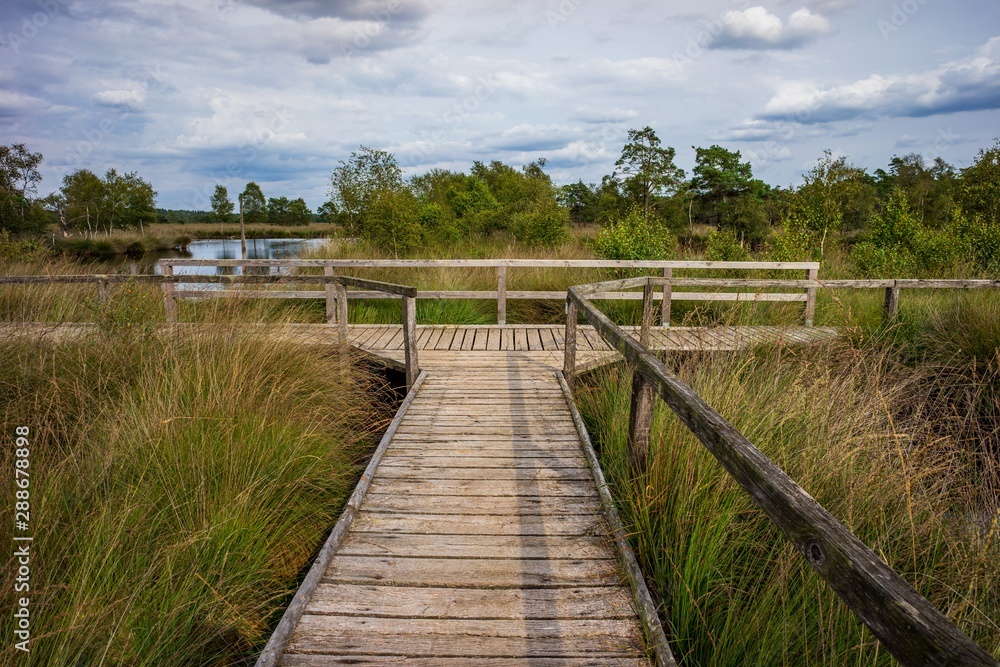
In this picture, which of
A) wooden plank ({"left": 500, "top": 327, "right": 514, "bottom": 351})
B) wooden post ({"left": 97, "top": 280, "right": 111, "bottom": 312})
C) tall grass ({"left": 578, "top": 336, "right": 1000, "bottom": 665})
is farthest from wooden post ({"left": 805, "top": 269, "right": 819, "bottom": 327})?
wooden post ({"left": 97, "top": 280, "right": 111, "bottom": 312})

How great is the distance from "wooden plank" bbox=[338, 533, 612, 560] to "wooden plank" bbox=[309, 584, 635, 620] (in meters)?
0.30

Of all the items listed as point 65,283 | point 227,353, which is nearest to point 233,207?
point 65,283

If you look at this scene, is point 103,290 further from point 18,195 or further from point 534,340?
point 18,195

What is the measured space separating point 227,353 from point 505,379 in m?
3.13

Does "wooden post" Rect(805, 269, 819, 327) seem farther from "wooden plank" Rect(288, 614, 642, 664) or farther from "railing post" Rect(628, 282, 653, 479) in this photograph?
"wooden plank" Rect(288, 614, 642, 664)

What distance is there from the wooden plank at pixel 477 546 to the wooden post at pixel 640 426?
47cm

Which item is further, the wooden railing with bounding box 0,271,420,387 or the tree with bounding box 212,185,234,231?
the tree with bounding box 212,185,234,231

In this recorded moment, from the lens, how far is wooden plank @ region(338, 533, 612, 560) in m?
2.99

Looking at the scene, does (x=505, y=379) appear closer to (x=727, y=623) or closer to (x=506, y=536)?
(x=506, y=536)

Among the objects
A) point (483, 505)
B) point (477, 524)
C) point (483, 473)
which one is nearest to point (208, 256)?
point (483, 473)

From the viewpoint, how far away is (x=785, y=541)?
2.58m

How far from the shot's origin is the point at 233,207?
247ft

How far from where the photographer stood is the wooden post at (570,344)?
6.32 m

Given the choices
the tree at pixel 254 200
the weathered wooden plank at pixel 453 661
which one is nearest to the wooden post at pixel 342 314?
Result: the weathered wooden plank at pixel 453 661
